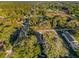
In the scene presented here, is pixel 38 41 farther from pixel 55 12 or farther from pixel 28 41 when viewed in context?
pixel 55 12

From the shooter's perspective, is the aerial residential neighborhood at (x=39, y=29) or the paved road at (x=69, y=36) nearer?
the aerial residential neighborhood at (x=39, y=29)

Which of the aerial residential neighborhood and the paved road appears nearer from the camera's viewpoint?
the aerial residential neighborhood

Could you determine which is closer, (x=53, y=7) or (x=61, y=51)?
(x=61, y=51)

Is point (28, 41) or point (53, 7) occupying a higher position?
point (53, 7)

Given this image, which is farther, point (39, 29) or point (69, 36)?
point (39, 29)

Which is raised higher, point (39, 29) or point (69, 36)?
point (39, 29)

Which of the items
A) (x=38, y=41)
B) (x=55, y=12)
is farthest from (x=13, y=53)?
(x=55, y=12)

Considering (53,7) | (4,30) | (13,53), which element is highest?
(53,7)
